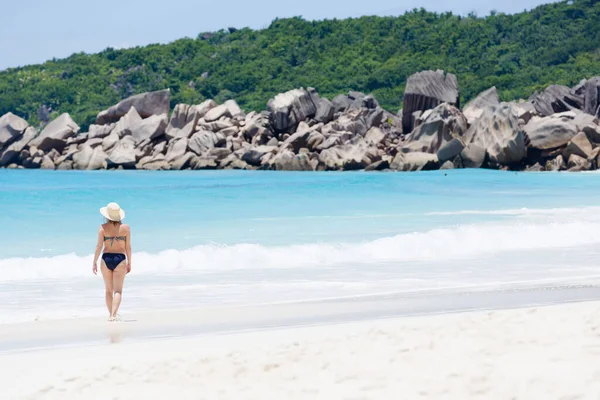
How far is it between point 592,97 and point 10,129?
31.6 meters

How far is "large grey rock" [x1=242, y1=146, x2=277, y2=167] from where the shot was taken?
44.6m

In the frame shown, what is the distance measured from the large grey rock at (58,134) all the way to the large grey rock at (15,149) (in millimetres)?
1336

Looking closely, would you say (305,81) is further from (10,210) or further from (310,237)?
(310,237)

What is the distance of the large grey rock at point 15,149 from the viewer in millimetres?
54656

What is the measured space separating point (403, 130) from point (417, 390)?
140 ft

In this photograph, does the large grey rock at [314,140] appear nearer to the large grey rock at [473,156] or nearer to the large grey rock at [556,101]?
the large grey rock at [473,156]

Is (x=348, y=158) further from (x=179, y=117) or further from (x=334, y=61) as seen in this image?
(x=334, y=61)

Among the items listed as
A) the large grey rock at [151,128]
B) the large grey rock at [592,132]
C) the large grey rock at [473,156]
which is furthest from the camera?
the large grey rock at [151,128]

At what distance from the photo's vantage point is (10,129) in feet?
179

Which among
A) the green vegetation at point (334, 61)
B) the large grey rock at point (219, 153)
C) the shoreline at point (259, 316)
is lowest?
the large grey rock at point (219, 153)

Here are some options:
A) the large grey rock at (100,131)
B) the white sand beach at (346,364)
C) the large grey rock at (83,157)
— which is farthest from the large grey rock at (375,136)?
the white sand beach at (346,364)

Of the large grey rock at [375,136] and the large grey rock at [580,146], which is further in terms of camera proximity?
the large grey rock at [375,136]

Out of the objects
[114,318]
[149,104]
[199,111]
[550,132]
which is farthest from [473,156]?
→ [114,318]

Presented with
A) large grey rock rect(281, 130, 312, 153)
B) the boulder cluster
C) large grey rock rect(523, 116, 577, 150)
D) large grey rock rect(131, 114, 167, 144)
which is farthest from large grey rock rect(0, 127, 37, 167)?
large grey rock rect(523, 116, 577, 150)
